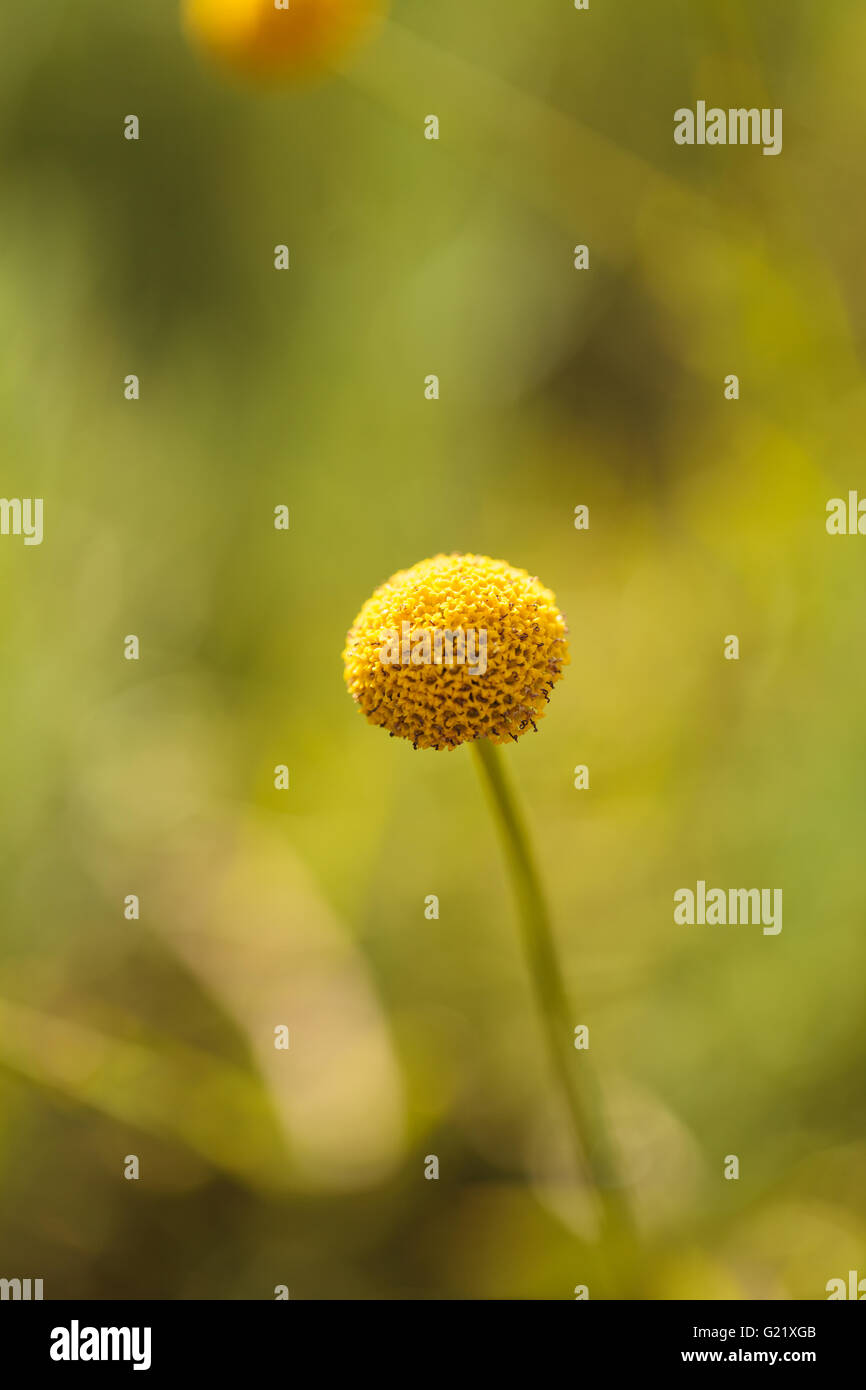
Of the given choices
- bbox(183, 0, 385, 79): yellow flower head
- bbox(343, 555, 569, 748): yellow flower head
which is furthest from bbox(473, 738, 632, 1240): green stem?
bbox(183, 0, 385, 79): yellow flower head


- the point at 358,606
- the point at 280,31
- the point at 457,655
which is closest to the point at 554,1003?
the point at 457,655

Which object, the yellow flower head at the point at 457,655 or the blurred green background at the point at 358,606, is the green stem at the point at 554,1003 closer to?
the yellow flower head at the point at 457,655

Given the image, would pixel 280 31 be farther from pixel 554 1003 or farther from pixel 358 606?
pixel 554 1003

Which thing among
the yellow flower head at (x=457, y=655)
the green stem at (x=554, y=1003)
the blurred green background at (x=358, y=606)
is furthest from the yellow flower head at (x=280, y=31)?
the green stem at (x=554, y=1003)

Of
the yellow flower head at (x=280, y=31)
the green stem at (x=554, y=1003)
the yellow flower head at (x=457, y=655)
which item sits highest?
the yellow flower head at (x=280, y=31)

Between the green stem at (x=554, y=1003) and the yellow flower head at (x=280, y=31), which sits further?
the yellow flower head at (x=280, y=31)
